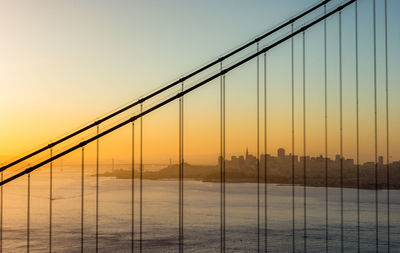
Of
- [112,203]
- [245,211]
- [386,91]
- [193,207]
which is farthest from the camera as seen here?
[112,203]

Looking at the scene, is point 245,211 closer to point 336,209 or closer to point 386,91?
point 336,209

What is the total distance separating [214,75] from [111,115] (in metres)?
3.59

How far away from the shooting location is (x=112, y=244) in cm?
4544

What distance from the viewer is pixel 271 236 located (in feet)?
162

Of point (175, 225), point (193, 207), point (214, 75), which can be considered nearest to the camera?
point (214, 75)

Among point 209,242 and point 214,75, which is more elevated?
point 214,75

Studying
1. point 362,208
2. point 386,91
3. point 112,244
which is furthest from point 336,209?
point 386,91

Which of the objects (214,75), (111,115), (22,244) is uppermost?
(214,75)

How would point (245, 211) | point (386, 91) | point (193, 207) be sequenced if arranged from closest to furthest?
1. point (386, 91)
2. point (245, 211)
3. point (193, 207)

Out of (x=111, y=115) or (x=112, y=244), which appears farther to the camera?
(x=112, y=244)

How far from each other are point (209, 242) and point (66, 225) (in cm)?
1982

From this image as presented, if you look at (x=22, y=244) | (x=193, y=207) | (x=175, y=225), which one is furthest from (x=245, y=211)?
(x=22, y=244)

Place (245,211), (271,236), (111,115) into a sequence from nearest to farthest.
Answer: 1. (111,115)
2. (271,236)
3. (245,211)

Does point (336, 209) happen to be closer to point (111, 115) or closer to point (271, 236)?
point (271, 236)
